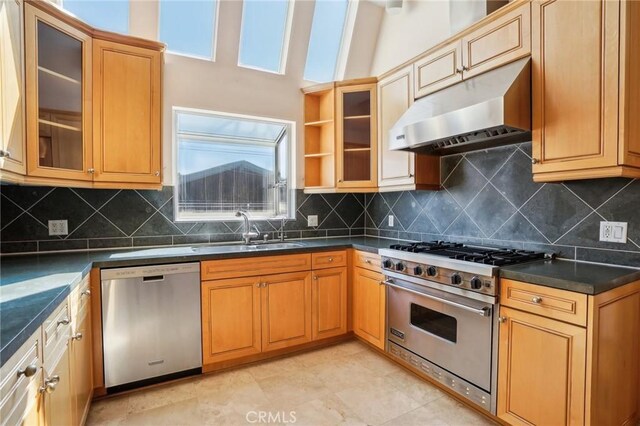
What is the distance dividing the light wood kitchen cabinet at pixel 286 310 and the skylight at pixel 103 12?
241 centimetres

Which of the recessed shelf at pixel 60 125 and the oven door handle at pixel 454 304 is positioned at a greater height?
the recessed shelf at pixel 60 125

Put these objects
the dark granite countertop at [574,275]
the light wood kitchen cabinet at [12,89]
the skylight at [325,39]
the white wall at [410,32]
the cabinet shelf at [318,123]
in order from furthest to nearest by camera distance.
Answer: the skylight at [325,39]
the cabinet shelf at [318,123]
the white wall at [410,32]
the light wood kitchen cabinet at [12,89]
the dark granite countertop at [574,275]

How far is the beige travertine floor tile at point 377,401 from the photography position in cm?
204

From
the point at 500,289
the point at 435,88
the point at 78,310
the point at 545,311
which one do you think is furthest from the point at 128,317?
the point at 435,88

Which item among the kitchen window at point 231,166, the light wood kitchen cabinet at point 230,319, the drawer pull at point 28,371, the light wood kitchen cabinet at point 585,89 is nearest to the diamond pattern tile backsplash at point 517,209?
the light wood kitchen cabinet at point 585,89

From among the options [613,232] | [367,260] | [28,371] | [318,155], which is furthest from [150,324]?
[613,232]

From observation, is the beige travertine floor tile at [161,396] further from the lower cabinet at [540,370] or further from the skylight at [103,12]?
the skylight at [103,12]

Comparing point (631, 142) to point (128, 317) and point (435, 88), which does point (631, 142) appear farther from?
point (128, 317)

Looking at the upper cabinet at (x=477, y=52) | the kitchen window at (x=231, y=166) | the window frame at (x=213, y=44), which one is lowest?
the kitchen window at (x=231, y=166)

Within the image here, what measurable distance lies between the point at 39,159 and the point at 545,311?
2.92m

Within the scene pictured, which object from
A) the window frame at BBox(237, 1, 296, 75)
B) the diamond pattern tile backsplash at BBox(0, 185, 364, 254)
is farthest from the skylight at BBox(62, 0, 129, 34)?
the diamond pattern tile backsplash at BBox(0, 185, 364, 254)

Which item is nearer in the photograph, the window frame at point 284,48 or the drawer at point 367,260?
the drawer at point 367,260

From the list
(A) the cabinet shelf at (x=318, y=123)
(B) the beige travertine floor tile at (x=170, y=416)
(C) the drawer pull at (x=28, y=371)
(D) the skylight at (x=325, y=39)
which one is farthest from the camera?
(D) the skylight at (x=325, y=39)

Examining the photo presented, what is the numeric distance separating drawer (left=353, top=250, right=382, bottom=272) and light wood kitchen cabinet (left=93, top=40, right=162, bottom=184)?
1720 millimetres
